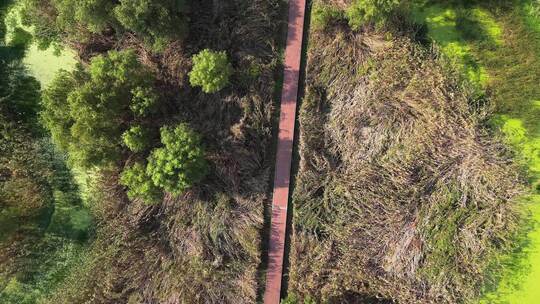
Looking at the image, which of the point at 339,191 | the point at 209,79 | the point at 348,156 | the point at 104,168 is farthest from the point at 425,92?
the point at 104,168

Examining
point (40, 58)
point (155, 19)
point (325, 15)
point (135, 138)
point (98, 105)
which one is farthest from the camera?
point (40, 58)

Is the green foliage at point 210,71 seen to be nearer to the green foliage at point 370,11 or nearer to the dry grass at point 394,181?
the dry grass at point 394,181

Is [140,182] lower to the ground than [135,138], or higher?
lower

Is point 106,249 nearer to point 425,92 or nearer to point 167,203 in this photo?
point 167,203

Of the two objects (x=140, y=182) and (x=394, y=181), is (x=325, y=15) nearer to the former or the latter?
(x=394, y=181)

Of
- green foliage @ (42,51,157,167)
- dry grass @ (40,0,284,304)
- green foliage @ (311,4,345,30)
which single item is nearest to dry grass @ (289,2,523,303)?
green foliage @ (311,4,345,30)

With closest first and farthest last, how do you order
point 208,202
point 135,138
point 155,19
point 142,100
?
point 155,19, point 135,138, point 142,100, point 208,202

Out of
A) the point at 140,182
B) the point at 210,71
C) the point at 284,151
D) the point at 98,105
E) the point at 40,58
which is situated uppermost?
the point at 40,58

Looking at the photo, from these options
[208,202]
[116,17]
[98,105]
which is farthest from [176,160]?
[116,17]
